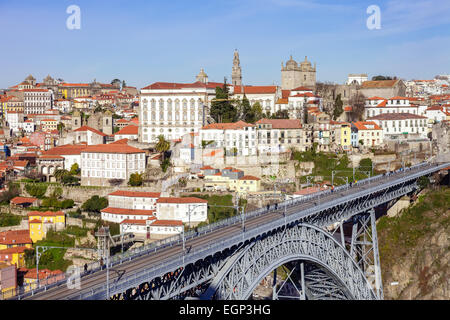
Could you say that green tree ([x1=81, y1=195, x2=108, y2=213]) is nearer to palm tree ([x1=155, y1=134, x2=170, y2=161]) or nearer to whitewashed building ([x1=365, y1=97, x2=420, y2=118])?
palm tree ([x1=155, y1=134, x2=170, y2=161])

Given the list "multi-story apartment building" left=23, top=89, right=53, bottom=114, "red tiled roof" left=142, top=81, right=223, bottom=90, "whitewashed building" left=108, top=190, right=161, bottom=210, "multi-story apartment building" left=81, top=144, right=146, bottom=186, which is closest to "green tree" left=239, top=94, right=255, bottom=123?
"red tiled roof" left=142, top=81, right=223, bottom=90

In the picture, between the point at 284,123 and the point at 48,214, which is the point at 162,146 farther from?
the point at 48,214


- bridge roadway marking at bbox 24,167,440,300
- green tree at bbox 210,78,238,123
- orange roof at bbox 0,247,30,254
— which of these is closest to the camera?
bridge roadway marking at bbox 24,167,440,300

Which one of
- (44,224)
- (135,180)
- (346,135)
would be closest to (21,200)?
(44,224)

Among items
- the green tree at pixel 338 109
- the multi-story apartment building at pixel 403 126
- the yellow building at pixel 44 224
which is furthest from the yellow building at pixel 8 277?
the green tree at pixel 338 109

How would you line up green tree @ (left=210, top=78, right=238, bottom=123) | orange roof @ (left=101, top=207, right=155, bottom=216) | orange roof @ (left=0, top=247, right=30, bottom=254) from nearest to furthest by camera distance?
orange roof @ (left=0, top=247, right=30, bottom=254) → orange roof @ (left=101, top=207, right=155, bottom=216) → green tree @ (left=210, top=78, right=238, bottom=123)

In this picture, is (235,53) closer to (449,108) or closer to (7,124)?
(449,108)
